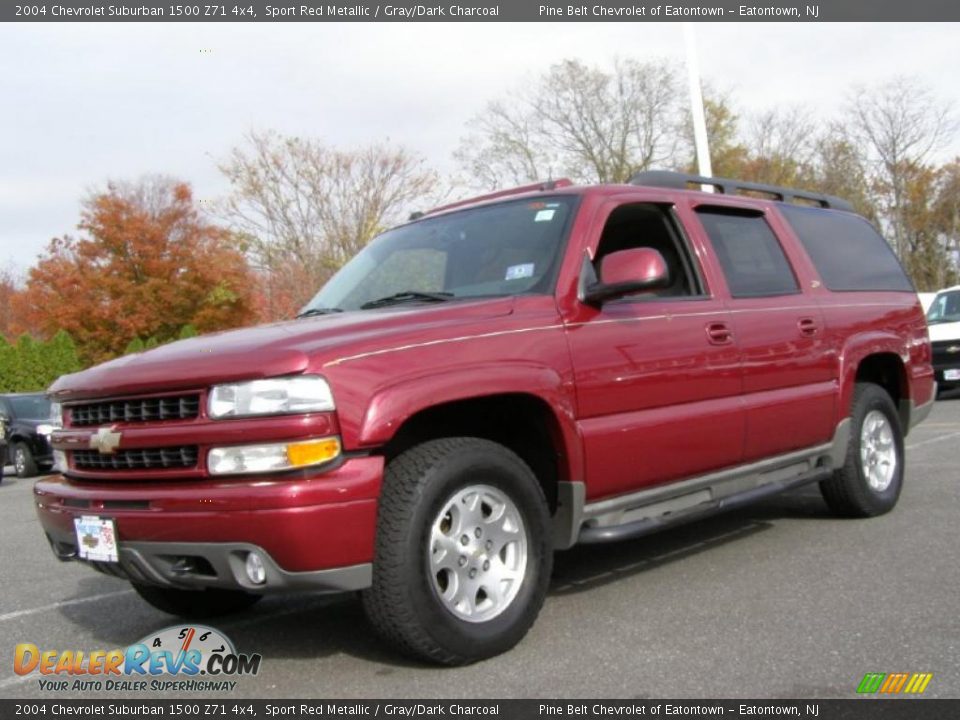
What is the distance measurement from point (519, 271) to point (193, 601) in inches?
84.4

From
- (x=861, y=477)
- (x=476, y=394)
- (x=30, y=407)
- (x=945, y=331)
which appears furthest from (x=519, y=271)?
(x=30, y=407)

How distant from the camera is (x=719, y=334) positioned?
4.75m

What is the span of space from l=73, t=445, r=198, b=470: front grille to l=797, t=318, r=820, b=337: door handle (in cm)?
343

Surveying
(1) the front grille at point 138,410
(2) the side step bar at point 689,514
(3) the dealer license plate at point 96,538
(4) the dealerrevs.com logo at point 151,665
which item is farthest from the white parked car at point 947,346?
(3) the dealer license plate at point 96,538

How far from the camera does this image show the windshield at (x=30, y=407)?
56.6 ft

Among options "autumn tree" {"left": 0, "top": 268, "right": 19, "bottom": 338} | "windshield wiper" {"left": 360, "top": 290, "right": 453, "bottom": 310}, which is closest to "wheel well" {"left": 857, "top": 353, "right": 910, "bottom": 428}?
"windshield wiper" {"left": 360, "top": 290, "right": 453, "bottom": 310}

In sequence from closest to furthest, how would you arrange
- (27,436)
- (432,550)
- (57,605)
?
(432,550)
(57,605)
(27,436)

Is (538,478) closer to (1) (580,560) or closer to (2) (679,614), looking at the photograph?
(2) (679,614)

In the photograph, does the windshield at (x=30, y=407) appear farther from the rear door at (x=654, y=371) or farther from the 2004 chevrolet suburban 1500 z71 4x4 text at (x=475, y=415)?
the rear door at (x=654, y=371)

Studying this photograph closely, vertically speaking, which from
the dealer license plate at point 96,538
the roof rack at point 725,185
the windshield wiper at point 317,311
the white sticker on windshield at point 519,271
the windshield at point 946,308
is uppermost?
the roof rack at point 725,185

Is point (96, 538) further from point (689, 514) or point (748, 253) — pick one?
point (748, 253)

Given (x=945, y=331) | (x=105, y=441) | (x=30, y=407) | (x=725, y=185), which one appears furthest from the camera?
(x=30, y=407)

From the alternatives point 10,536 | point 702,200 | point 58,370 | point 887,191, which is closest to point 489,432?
point 702,200

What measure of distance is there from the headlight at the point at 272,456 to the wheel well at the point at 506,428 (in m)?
0.43
